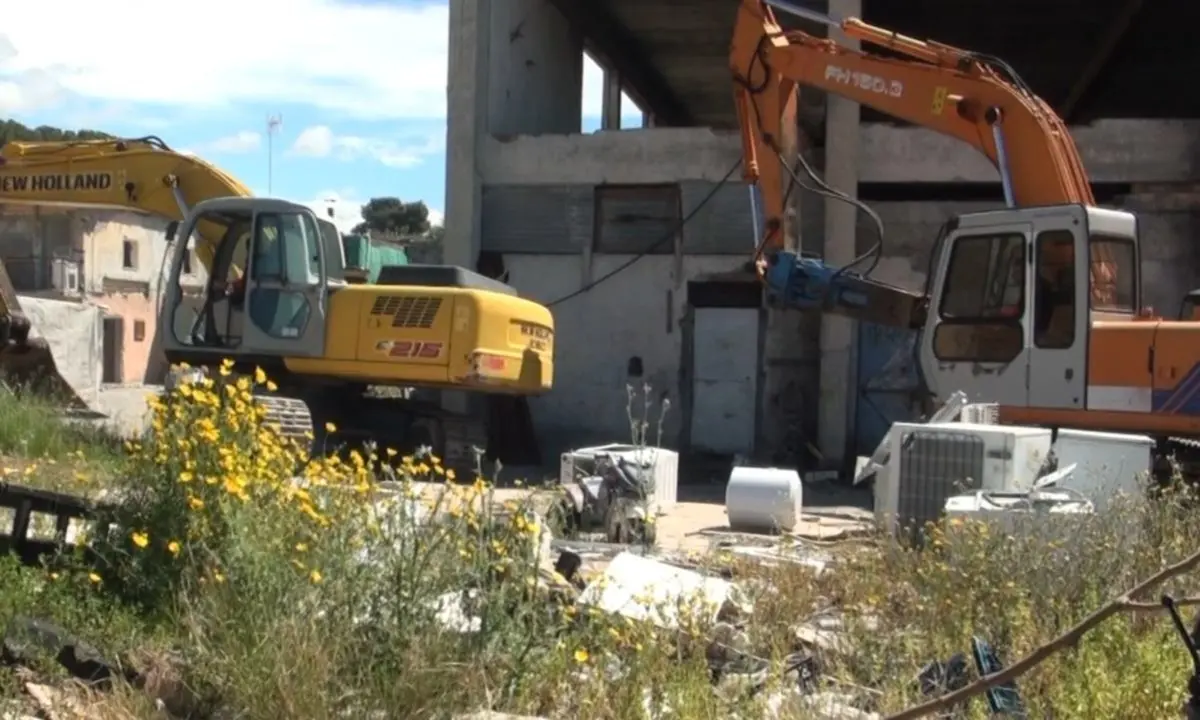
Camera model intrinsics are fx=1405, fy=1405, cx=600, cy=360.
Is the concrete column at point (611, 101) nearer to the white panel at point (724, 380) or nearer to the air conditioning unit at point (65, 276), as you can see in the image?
the white panel at point (724, 380)

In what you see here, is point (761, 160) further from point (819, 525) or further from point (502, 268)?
point (502, 268)

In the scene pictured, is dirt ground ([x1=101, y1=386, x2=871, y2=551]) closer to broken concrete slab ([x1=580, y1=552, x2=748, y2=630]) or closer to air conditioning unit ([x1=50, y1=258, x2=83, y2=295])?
broken concrete slab ([x1=580, y1=552, x2=748, y2=630])

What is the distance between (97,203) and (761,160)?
7077 millimetres

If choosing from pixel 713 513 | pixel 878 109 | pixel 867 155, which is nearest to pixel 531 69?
pixel 867 155

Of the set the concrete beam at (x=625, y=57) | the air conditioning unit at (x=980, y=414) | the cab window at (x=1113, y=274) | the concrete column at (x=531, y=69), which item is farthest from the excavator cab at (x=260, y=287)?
the concrete beam at (x=625, y=57)

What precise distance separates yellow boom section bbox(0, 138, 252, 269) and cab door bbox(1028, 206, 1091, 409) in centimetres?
817

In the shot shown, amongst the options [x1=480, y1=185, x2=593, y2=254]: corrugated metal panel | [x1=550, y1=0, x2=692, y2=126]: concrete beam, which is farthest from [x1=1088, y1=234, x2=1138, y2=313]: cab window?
[x1=550, y1=0, x2=692, y2=126]: concrete beam

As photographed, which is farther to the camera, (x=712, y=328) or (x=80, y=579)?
(x=712, y=328)

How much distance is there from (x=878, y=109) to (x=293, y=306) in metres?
6.02

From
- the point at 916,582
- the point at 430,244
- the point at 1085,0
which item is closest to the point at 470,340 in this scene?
the point at 916,582

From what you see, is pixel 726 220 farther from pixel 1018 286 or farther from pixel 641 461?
pixel 641 461

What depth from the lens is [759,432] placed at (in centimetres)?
1803

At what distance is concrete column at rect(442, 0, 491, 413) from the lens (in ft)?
62.0

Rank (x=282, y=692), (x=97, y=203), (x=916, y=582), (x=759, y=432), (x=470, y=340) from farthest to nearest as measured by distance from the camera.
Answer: (x=759, y=432) → (x=97, y=203) → (x=470, y=340) → (x=916, y=582) → (x=282, y=692)
